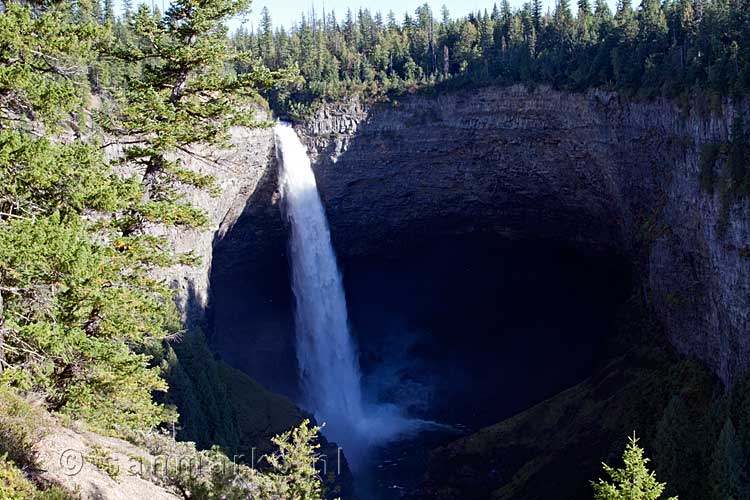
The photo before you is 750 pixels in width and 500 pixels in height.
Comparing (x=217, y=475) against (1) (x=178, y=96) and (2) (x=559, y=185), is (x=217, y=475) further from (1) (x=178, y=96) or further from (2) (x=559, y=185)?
(2) (x=559, y=185)

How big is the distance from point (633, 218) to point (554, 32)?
1769 cm

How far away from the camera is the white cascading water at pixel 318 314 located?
4903 cm

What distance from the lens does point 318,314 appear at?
5206cm

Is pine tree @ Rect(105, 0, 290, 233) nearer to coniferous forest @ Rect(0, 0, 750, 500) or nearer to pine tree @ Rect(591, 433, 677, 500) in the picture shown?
coniferous forest @ Rect(0, 0, 750, 500)

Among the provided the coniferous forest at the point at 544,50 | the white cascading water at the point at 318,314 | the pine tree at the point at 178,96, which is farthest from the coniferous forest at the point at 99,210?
the white cascading water at the point at 318,314

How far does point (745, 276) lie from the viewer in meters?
29.6

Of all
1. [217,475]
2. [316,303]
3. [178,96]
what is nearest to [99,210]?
[178,96]

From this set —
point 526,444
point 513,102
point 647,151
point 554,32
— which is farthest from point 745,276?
point 554,32

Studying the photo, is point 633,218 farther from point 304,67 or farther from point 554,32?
point 304,67

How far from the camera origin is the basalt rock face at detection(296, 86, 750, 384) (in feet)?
108

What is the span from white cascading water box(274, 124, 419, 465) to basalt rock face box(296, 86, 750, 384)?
152 cm

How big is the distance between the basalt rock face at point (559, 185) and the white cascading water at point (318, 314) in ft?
5.00

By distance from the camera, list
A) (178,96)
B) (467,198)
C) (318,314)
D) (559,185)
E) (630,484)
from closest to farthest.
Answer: (178,96), (630,484), (559,185), (318,314), (467,198)

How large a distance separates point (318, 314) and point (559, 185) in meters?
17.1
